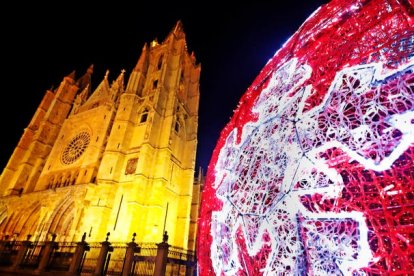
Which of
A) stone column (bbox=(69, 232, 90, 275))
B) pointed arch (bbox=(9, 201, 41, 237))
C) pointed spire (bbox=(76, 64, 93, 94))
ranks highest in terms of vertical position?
pointed spire (bbox=(76, 64, 93, 94))

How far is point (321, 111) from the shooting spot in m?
2.29

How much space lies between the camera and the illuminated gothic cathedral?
17.2 m

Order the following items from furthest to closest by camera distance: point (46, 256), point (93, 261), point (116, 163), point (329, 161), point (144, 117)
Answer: point (144, 117) < point (116, 163) < point (93, 261) < point (46, 256) < point (329, 161)

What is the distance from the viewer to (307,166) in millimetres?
2182

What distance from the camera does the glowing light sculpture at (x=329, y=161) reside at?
1872mm

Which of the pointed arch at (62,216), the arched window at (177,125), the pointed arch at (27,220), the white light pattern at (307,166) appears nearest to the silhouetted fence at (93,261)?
the pointed arch at (62,216)

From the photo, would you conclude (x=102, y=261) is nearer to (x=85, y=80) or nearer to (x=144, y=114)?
(x=144, y=114)

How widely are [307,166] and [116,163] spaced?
61.7 ft

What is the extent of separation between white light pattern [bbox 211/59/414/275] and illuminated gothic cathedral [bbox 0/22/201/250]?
15.3 metres

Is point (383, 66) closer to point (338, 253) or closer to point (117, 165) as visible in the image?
point (338, 253)

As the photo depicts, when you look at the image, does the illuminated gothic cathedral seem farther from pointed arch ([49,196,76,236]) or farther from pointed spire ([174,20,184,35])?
pointed spire ([174,20,184,35])

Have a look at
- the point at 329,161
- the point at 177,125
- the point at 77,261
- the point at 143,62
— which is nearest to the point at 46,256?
the point at 77,261

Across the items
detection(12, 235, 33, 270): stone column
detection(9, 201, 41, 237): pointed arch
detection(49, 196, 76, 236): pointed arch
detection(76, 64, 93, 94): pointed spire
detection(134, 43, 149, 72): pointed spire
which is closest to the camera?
detection(12, 235, 33, 270): stone column

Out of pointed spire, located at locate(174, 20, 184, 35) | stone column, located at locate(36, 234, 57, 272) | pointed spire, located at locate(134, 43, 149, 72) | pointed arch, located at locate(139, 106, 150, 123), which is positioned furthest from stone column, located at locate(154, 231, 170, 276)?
pointed spire, located at locate(174, 20, 184, 35)
